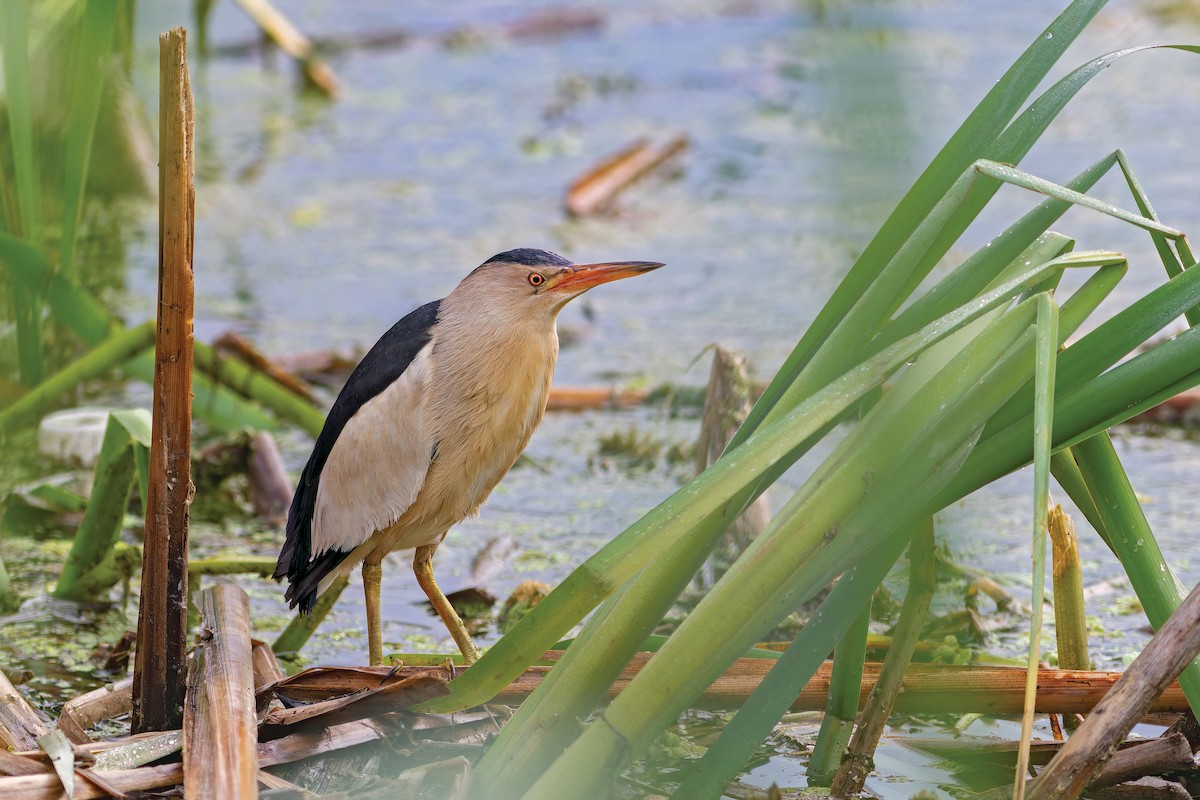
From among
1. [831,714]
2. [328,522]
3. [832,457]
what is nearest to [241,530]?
[328,522]

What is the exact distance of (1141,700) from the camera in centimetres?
173

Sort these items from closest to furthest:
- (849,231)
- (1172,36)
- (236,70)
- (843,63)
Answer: (843,63) → (849,231) → (1172,36) → (236,70)

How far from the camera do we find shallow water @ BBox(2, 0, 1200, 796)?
3.99 metres

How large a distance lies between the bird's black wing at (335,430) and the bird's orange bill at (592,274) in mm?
294

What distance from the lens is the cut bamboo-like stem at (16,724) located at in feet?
7.18

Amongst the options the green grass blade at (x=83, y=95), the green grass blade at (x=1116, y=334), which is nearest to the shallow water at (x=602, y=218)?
the green grass blade at (x=1116, y=334)

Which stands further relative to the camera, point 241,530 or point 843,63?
point 241,530

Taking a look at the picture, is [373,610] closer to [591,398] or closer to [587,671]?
[587,671]

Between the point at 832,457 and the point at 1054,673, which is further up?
the point at 832,457

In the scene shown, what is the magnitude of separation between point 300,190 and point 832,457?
→ 580 centimetres

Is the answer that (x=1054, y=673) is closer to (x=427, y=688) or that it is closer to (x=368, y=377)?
(x=427, y=688)

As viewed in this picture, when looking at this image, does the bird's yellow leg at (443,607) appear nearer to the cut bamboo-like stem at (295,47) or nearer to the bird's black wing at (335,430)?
the bird's black wing at (335,430)

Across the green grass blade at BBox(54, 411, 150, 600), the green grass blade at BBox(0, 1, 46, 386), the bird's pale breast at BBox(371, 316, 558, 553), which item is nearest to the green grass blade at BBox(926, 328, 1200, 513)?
the bird's pale breast at BBox(371, 316, 558, 553)

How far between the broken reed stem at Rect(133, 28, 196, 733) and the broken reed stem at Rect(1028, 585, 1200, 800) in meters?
1.37
